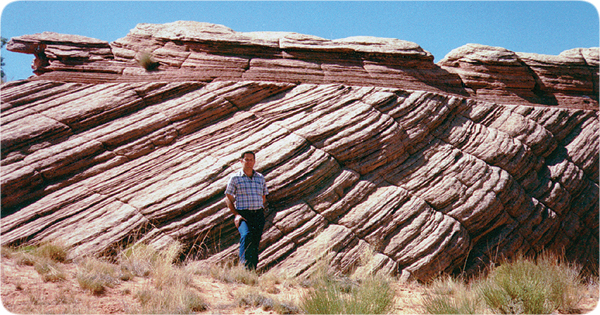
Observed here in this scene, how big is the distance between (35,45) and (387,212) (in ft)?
33.6

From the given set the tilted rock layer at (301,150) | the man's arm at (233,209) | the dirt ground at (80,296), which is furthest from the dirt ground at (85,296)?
the tilted rock layer at (301,150)

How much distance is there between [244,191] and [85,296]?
9.53 ft

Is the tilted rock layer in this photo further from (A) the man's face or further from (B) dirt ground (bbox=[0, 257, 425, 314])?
(B) dirt ground (bbox=[0, 257, 425, 314])

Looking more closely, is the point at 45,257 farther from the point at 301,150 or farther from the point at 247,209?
the point at 301,150

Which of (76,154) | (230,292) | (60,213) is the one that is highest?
(76,154)

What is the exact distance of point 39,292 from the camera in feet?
17.2

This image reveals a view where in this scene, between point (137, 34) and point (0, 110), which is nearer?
point (0, 110)

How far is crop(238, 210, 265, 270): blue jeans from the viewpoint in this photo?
7070 millimetres

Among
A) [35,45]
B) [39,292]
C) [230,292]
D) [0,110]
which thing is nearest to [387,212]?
[230,292]

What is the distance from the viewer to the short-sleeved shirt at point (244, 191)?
7.17 metres

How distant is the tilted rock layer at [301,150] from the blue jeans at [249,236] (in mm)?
782

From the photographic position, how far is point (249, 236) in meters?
7.07

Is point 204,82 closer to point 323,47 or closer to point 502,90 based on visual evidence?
point 323,47

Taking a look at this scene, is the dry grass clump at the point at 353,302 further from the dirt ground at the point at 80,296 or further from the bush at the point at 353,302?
the dirt ground at the point at 80,296
